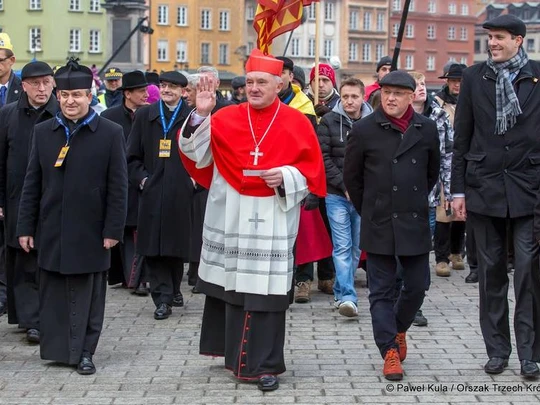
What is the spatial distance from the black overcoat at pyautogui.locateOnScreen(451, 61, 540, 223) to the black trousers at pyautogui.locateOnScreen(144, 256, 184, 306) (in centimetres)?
342

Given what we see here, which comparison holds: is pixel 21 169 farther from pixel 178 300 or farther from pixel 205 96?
pixel 178 300

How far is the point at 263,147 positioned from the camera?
8.49m

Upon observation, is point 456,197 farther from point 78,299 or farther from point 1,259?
point 1,259

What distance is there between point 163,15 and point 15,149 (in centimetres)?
9543

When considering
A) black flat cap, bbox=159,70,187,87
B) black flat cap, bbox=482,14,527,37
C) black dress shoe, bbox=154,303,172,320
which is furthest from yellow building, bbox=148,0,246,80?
black flat cap, bbox=482,14,527,37

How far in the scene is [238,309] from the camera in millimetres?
8523

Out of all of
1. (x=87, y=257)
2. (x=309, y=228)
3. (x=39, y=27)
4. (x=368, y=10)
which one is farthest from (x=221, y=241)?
(x=368, y=10)

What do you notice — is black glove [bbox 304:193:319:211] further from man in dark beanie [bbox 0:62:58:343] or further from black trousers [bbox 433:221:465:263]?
black trousers [bbox 433:221:465:263]

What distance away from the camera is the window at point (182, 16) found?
10494cm

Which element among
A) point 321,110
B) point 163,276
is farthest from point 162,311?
point 321,110

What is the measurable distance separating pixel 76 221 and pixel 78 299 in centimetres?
53

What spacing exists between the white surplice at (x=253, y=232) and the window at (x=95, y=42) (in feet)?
287

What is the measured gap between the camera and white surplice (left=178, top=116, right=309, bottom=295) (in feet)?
27.5

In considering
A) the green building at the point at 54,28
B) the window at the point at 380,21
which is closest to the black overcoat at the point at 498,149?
the green building at the point at 54,28
